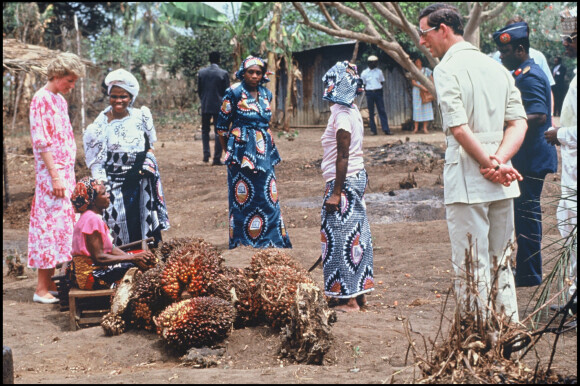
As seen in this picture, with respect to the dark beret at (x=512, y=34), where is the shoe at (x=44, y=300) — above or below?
below

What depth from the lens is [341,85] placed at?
5.13 metres

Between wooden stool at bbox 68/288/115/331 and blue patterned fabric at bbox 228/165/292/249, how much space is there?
2268 mm

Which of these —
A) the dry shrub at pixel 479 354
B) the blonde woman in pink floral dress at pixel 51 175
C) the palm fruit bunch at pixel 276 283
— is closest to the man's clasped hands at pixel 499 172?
the dry shrub at pixel 479 354

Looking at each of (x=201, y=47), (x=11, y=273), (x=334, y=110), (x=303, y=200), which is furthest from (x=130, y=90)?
(x=201, y=47)

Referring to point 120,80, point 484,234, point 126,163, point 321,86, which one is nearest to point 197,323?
point 484,234

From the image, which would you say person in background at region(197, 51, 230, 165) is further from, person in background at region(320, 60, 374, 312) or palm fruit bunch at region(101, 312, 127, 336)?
palm fruit bunch at region(101, 312, 127, 336)

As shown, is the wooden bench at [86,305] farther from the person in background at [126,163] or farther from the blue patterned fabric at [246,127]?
the blue patterned fabric at [246,127]

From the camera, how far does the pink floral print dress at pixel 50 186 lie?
5.96 metres

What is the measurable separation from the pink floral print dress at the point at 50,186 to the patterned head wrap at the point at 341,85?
2374 millimetres

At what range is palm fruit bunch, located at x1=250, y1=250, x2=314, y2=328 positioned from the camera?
4488 millimetres

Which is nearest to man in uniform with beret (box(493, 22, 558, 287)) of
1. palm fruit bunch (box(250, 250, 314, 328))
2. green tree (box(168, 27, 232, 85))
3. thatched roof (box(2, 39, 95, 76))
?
palm fruit bunch (box(250, 250, 314, 328))

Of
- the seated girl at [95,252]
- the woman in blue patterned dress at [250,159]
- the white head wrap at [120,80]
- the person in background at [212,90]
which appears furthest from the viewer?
the person in background at [212,90]

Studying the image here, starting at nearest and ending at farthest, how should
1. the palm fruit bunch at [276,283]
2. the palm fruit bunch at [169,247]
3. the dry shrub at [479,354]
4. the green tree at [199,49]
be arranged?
the dry shrub at [479,354]
the palm fruit bunch at [276,283]
the palm fruit bunch at [169,247]
the green tree at [199,49]

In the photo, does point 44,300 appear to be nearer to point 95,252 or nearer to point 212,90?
point 95,252
